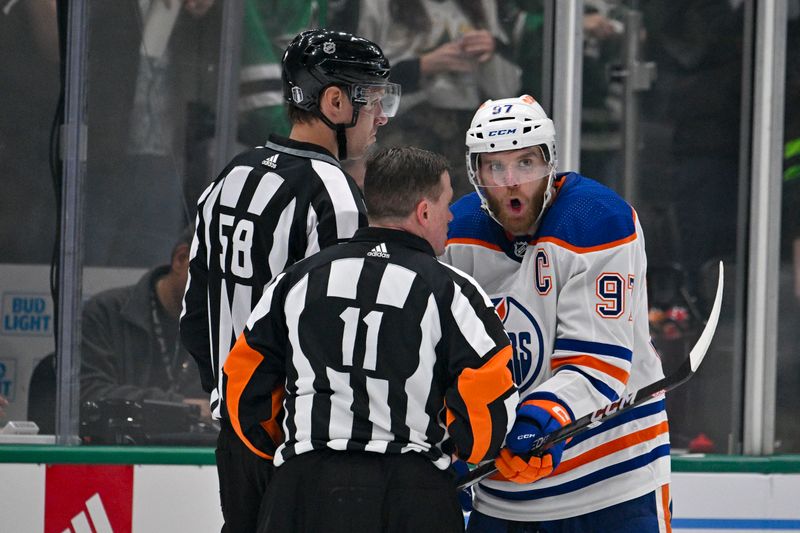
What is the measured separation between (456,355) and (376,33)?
192 centimetres

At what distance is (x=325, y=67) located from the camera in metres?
2.17

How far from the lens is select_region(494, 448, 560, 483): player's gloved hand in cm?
199

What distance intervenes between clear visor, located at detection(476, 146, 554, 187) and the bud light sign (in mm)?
1765

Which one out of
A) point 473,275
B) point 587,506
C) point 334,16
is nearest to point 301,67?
point 473,275

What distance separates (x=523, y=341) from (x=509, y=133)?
1.24ft

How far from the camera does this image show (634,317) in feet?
7.07

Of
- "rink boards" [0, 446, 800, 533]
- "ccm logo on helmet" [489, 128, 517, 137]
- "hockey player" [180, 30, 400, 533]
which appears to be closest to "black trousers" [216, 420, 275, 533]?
"hockey player" [180, 30, 400, 533]

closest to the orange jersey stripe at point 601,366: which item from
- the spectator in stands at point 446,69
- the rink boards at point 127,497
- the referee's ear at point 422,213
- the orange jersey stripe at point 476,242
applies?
the orange jersey stripe at point 476,242

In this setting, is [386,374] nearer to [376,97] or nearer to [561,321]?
[561,321]

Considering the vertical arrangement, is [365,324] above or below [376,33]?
below

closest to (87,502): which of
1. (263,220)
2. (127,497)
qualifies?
(127,497)

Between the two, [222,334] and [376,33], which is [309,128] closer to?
[222,334]

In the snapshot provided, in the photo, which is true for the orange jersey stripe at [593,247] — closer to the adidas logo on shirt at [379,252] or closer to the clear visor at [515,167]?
the clear visor at [515,167]

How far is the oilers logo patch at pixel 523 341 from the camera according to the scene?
2.13 meters
